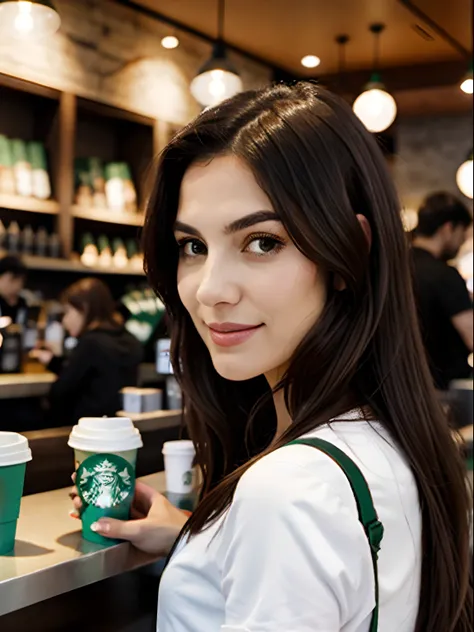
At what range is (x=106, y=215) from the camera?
13.2ft

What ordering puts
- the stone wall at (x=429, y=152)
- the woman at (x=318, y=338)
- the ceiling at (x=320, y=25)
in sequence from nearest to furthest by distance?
the woman at (x=318, y=338) → the ceiling at (x=320, y=25) → the stone wall at (x=429, y=152)

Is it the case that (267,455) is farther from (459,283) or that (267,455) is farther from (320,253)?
(459,283)

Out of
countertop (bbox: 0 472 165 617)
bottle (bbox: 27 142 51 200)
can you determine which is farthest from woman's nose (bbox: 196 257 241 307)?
bottle (bbox: 27 142 51 200)

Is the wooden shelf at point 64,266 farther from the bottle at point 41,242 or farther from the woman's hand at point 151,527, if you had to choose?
the woman's hand at point 151,527

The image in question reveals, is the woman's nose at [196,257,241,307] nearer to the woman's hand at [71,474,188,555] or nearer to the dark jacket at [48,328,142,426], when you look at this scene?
the woman's hand at [71,474,188,555]

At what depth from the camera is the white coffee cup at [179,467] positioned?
157 centimetres

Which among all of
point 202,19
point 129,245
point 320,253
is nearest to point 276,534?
point 320,253

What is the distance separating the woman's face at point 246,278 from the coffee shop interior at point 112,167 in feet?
0.69

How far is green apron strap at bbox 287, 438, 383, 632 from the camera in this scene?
0.86 meters

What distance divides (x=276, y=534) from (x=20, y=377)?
4.19ft

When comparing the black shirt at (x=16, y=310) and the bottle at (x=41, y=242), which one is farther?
the bottle at (x=41, y=242)

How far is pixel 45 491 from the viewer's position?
1.47m

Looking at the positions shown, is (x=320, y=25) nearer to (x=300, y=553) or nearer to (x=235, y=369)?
(x=235, y=369)

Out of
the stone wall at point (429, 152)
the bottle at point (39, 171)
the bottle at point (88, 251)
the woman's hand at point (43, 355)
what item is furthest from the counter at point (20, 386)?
the stone wall at point (429, 152)
